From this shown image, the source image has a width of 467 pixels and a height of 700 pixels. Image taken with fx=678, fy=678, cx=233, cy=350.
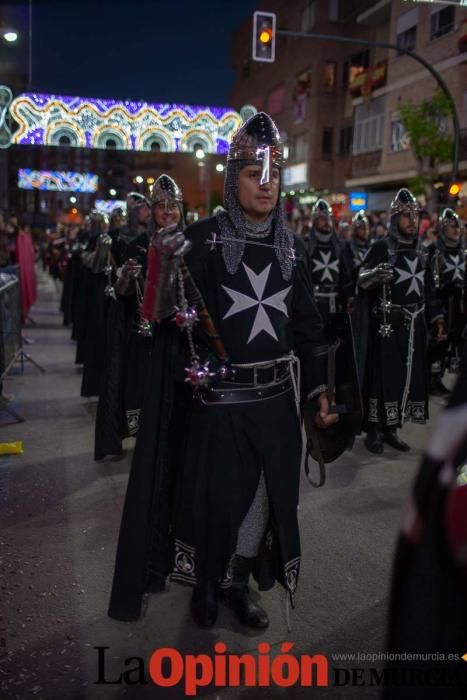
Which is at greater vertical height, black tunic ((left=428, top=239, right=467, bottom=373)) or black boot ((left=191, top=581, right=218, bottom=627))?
black tunic ((left=428, top=239, right=467, bottom=373))

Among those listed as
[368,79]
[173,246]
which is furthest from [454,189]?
[368,79]

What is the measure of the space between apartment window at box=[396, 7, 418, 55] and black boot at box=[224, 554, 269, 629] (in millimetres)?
20539

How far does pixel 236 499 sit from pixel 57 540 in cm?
171

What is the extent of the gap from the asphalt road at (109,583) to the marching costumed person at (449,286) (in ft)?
8.83

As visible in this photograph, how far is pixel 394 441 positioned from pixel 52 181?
1276 inches

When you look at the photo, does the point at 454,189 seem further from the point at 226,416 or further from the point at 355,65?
the point at 355,65

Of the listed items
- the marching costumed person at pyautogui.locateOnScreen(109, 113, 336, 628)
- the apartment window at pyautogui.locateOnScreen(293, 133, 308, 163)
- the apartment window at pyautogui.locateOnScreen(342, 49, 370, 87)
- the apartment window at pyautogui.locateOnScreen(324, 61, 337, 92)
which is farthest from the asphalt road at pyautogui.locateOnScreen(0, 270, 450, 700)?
the apartment window at pyautogui.locateOnScreen(293, 133, 308, 163)

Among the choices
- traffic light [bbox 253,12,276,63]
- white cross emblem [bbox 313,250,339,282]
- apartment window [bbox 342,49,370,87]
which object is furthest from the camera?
apartment window [bbox 342,49,370,87]

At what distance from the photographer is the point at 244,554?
3.14 meters

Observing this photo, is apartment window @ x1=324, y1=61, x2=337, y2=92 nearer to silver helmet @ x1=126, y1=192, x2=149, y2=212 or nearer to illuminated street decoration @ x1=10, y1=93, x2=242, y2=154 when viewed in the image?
illuminated street decoration @ x1=10, y1=93, x2=242, y2=154

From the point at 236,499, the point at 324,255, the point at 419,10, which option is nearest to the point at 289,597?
the point at 236,499

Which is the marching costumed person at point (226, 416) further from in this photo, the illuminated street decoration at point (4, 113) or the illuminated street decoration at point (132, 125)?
the illuminated street decoration at point (132, 125)

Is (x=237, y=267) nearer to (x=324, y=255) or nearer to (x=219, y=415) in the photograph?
(x=219, y=415)

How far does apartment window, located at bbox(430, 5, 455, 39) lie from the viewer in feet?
67.6
